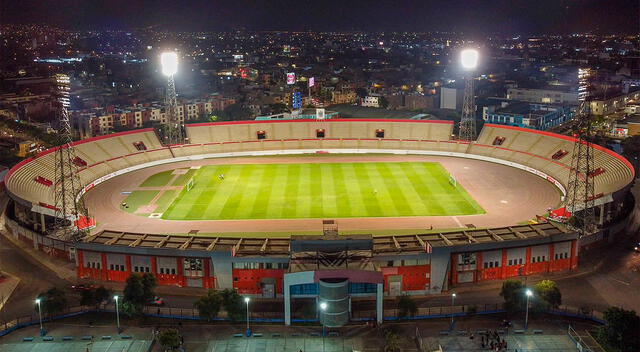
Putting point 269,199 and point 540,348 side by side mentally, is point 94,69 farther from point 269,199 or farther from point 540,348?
point 540,348

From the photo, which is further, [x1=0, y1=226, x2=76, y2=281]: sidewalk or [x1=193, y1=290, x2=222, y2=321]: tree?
[x1=0, y1=226, x2=76, y2=281]: sidewalk

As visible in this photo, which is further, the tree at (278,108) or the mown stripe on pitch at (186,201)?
the tree at (278,108)

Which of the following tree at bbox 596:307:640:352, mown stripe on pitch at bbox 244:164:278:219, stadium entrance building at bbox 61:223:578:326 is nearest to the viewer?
tree at bbox 596:307:640:352

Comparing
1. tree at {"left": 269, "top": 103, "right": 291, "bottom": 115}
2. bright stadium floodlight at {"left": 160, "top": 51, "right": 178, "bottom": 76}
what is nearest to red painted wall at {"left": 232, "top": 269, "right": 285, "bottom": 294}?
bright stadium floodlight at {"left": 160, "top": 51, "right": 178, "bottom": 76}

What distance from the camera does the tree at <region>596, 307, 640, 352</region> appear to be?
934 inches

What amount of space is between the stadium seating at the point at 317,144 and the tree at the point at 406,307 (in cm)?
2660

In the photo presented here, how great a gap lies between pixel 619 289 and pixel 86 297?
27.2m

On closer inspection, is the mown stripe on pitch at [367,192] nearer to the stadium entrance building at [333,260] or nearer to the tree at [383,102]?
the stadium entrance building at [333,260]

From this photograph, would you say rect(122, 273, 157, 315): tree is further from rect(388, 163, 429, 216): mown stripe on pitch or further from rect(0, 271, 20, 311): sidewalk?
rect(388, 163, 429, 216): mown stripe on pitch

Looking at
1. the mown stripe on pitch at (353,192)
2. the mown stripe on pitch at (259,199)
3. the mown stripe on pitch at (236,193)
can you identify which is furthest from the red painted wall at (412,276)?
the mown stripe on pitch at (236,193)

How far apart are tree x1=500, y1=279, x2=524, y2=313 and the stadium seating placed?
76.7ft

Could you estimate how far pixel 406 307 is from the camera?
2781cm

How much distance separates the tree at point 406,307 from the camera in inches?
1094

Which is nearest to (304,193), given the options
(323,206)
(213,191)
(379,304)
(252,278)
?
(323,206)
